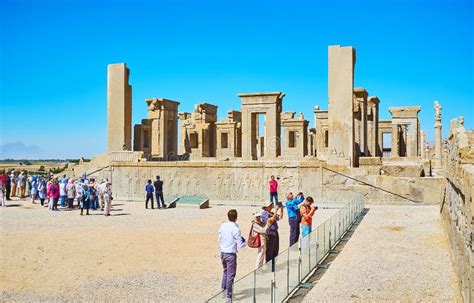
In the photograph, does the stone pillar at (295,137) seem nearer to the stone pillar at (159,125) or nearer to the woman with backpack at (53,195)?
the stone pillar at (159,125)

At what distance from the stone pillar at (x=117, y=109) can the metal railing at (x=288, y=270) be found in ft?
59.2

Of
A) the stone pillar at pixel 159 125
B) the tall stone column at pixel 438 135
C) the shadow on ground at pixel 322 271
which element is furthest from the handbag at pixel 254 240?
the stone pillar at pixel 159 125

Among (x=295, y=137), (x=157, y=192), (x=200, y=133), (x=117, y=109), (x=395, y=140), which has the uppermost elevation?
(x=117, y=109)

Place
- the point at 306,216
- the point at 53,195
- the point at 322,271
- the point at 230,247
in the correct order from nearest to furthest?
the point at 230,247 → the point at 322,271 → the point at 306,216 → the point at 53,195

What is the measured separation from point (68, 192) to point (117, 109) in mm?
8851

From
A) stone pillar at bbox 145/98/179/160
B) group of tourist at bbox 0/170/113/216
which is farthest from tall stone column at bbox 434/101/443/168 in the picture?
group of tourist at bbox 0/170/113/216

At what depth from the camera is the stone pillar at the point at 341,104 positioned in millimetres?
22016

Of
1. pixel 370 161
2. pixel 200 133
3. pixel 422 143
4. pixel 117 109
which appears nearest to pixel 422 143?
pixel 422 143

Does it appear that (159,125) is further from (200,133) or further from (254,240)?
(254,240)

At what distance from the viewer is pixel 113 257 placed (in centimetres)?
1055

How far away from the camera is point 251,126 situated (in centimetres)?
2753

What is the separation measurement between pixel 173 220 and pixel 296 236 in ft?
21.7

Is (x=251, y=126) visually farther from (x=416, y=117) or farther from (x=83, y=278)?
(x=83, y=278)

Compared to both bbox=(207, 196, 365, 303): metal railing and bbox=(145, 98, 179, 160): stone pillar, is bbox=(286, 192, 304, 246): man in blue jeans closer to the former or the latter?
bbox=(207, 196, 365, 303): metal railing
